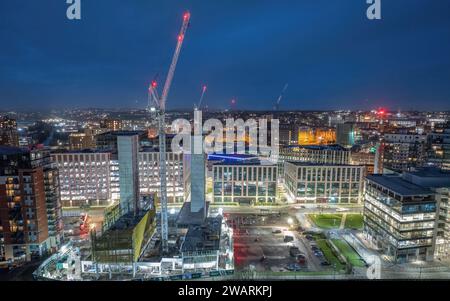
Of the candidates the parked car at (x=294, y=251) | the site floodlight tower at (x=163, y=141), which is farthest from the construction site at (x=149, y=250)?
the parked car at (x=294, y=251)

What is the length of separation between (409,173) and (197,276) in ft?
28.3

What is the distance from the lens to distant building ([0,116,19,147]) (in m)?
18.8

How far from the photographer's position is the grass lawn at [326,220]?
12539 mm

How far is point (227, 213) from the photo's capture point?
13883 millimetres

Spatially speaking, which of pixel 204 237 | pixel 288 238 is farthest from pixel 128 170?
pixel 288 238

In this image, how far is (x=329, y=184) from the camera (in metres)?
15.5

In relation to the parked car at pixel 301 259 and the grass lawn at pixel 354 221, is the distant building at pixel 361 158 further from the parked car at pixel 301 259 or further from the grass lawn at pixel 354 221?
the parked car at pixel 301 259

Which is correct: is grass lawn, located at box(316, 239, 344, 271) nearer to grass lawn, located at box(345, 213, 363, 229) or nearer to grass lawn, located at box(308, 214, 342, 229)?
grass lawn, located at box(308, 214, 342, 229)

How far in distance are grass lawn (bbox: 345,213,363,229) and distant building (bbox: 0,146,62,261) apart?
38.1 ft

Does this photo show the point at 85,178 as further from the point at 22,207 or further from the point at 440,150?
the point at 440,150

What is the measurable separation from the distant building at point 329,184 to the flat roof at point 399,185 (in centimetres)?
399
